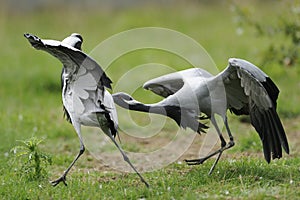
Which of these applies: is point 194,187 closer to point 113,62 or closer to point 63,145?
point 63,145

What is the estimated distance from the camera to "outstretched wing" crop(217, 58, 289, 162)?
572 cm

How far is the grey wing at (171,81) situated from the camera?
6.46 meters

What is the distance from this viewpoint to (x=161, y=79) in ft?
21.8

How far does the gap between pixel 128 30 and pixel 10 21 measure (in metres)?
3.94

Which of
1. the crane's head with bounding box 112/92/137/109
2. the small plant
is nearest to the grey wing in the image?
the crane's head with bounding box 112/92/137/109

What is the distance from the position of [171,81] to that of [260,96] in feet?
3.63

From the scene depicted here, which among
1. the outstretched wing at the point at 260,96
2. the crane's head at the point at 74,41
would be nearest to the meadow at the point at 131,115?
the outstretched wing at the point at 260,96

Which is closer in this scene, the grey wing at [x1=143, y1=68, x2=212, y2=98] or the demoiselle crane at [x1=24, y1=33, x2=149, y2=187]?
the demoiselle crane at [x1=24, y1=33, x2=149, y2=187]

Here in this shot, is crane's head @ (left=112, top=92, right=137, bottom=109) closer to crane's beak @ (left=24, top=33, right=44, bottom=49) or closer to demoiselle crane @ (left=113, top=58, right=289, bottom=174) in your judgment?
demoiselle crane @ (left=113, top=58, right=289, bottom=174)

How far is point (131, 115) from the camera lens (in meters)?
10.5

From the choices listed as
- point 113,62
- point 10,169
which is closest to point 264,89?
point 10,169

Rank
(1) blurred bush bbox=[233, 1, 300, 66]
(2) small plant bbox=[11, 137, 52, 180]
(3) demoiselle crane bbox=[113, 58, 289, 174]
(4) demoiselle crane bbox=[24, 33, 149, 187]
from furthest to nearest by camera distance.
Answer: (1) blurred bush bbox=[233, 1, 300, 66]
(2) small plant bbox=[11, 137, 52, 180]
(3) demoiselle crane bbox=[113, 58, 289, 174]
(4) demoiselle crane bbox=[24, 33, 149, 187]

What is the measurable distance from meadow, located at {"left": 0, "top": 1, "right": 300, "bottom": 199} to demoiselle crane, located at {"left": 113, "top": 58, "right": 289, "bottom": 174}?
0.41m

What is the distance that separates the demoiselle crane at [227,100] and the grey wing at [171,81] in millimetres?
11
